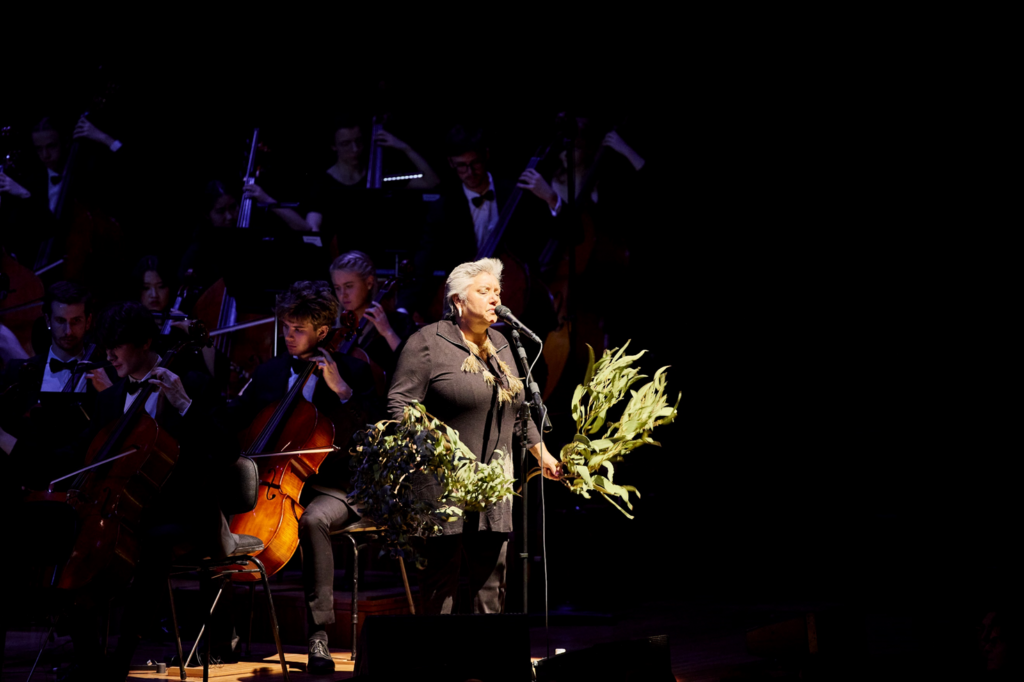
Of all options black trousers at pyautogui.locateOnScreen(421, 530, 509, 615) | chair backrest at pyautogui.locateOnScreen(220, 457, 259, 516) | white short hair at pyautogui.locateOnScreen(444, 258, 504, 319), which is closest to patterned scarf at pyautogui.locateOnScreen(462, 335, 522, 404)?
white short hair at pyautogui.locateOnScreen(444, 258, 504, 319)

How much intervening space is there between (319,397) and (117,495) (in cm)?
103

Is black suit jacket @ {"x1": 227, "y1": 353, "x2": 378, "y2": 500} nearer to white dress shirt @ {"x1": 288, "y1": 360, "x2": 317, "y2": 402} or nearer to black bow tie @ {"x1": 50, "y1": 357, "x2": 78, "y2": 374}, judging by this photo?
white dress shirt @ {"x1": 288, "y1": 360, "x2": 317, "y2": 402}

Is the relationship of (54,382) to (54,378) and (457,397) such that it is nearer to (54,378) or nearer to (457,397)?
(54,378)

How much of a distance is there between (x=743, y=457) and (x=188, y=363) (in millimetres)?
2884

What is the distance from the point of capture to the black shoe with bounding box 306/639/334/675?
3.93m

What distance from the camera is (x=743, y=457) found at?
5.68 meters

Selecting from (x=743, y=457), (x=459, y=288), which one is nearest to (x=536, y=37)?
(x=743, y=457)

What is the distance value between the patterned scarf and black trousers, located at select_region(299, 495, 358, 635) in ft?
3.59

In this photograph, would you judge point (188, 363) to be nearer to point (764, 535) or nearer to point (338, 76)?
point (338, 76)

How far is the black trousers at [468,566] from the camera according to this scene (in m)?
3.41

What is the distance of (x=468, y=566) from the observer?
3422 mm

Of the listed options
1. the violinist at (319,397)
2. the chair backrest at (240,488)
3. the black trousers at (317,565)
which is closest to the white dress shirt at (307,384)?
the violinist at (319,397)

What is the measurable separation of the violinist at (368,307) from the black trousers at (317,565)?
0.94m

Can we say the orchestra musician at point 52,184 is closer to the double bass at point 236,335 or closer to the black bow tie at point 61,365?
the double bass at point 236,335
